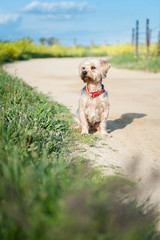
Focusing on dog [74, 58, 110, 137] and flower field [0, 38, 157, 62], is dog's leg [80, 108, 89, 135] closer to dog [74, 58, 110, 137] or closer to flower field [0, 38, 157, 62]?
dog [74, 58, 110, 137]

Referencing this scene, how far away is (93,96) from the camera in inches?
196

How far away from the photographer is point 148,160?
422 cm

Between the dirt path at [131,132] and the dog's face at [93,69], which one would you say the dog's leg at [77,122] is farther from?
the dog's face at [93,69]

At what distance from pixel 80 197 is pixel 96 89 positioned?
12.1ft

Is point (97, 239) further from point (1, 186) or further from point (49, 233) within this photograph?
point (1, 186)

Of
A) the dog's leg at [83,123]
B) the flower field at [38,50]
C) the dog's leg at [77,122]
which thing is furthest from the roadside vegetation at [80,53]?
the dog's leg at [83,123]

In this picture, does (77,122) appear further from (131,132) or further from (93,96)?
(131,132)

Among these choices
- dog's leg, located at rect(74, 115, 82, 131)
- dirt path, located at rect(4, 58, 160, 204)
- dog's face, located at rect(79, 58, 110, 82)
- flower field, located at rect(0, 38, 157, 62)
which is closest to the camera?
dirt path, located at rect(4, 58, 160, 204)

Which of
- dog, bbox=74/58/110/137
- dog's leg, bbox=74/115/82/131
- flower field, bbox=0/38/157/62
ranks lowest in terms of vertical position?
dog's leg, bbox=74/115/82/131

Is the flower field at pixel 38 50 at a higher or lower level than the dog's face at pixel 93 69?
higher

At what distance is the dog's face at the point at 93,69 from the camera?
4855mm

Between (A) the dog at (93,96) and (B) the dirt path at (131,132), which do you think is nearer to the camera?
(B) the dirt path at (131,132)

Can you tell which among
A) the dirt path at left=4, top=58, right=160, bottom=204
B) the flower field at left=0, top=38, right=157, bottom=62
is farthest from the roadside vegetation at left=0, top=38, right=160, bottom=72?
the dirt path at left=4, top=58, right=160, bottom=204

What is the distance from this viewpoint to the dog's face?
4.86 meters
